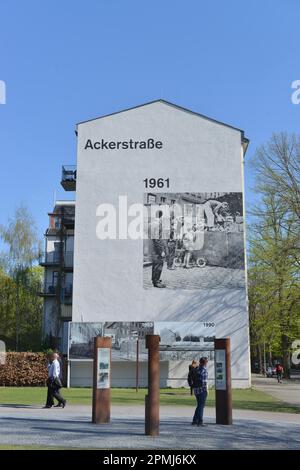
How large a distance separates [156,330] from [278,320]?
7.54 meters

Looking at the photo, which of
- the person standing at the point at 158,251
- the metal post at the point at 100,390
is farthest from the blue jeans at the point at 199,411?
the person standing at the point at 158,251

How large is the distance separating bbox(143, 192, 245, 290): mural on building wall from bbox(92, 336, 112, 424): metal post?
2220cm

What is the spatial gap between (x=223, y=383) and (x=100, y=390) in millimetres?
3161

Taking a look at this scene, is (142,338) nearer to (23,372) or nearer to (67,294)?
(23,372)

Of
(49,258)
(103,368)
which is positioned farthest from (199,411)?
(49,258)

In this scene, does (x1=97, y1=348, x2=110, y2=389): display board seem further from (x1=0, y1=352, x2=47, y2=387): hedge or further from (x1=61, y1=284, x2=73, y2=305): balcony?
(x1=61, y1=284, x2=73, y2=305): balcony

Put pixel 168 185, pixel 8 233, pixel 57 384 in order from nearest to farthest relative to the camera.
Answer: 1. pixel 57 384
2. pixel 168 185
3. pixel 8 233

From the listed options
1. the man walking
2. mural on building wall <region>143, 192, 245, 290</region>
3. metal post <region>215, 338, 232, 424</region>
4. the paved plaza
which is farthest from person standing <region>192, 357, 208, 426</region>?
mural on building wall <region>143, 192, 245, 290</region>

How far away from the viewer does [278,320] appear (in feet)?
109

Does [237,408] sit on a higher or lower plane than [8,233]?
lower

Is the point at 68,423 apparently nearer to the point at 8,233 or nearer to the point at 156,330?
the point at 156,330

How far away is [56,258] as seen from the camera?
5016 cm

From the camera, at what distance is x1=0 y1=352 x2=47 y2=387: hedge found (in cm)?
3597

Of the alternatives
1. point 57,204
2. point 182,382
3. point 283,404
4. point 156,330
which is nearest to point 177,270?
point 156,330
